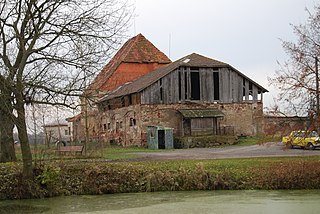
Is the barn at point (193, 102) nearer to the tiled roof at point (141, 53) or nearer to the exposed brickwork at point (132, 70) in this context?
the exposed brickwork at point (132, 70)

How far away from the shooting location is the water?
1419cm

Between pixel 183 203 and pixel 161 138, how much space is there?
18002 millimetres

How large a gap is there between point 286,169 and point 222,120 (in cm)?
1791

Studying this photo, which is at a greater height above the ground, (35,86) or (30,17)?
(30,17)

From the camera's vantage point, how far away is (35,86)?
1641cm

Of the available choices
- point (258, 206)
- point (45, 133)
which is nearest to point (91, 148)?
point (45, 133)

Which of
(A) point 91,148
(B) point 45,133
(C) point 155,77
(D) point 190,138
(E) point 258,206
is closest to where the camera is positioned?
(E) point 258,206

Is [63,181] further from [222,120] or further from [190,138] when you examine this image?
[222,120]

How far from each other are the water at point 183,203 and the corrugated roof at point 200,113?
16606 mm

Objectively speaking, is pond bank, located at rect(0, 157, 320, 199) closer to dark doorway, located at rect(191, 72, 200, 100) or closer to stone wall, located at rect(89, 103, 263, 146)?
stone wall, located at rect(89, 103, 263, 146)

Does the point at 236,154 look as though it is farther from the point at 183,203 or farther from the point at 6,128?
the point at 6,128

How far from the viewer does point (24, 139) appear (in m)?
17.1

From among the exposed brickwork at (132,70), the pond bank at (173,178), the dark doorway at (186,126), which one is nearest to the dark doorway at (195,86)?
the dark doorway at (186,126)

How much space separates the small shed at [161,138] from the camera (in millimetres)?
33062
